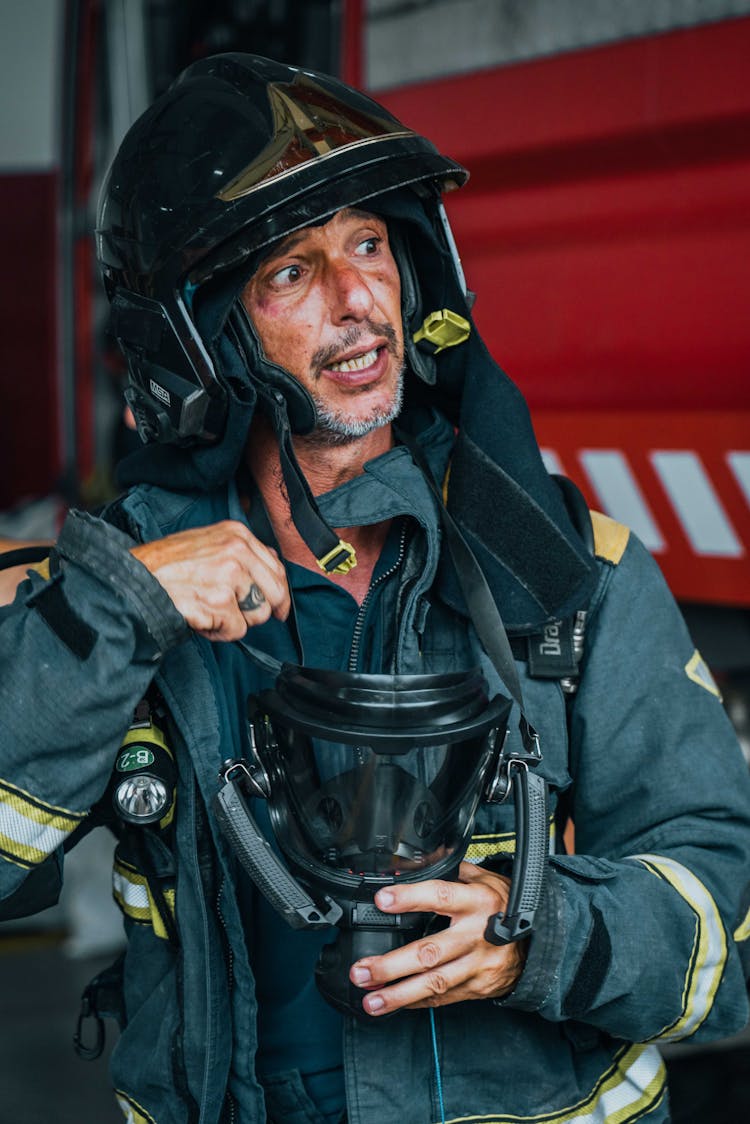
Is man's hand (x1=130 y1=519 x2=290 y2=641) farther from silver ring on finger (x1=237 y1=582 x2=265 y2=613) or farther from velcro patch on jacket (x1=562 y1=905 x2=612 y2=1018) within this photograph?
velcro patch on jacket (x1=562 y1=905 x2=612 y2=1018)

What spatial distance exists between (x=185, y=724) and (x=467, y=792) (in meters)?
0.35

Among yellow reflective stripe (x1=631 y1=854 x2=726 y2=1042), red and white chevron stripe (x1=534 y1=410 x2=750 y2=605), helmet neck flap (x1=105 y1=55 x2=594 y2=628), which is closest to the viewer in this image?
yellow reflective stripe (x1=631 y1=854 x2=726 y2=1042)

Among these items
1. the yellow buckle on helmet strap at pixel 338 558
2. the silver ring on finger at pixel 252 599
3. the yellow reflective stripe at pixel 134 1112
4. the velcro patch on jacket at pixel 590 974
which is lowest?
the yellow reflective stripe at pixel 134 1112

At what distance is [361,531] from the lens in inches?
73.3

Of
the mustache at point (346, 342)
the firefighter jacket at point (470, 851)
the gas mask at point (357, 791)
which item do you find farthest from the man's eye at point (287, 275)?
the gas mask at point (357, 791)

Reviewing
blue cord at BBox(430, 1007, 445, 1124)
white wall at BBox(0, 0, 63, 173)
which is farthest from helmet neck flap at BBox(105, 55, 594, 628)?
white wall at BBox(0, 0, 63, 173)

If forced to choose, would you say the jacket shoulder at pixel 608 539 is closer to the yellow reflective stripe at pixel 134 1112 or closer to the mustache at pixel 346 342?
the mustache at pixel 346 342

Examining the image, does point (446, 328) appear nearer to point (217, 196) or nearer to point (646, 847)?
point (217, 196)

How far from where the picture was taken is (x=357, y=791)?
4.59 feet

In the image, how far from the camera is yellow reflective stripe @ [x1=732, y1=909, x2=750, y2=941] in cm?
167

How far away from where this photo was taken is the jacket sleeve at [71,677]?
143 centimetres

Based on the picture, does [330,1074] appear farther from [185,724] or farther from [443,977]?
[185,724]

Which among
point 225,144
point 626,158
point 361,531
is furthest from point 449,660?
point 626,158

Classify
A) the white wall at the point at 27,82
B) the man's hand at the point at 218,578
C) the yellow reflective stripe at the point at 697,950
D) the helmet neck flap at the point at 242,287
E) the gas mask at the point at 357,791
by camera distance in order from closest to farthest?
1. the gas mask at the point at 357,791
2. the man's hand at the point at 218,578
3. the yellow reflective stripe at the point at 697,950
4. the helmet neck flap at the point at 242,287
5. the white wall at the point at 27,82
